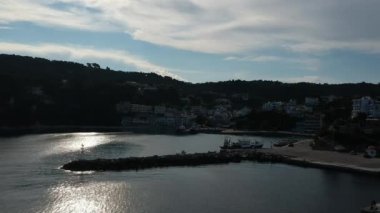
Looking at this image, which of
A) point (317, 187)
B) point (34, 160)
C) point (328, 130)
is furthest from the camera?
point (328, 130)

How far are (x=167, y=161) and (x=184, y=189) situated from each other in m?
11.4

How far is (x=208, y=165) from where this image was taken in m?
46.7

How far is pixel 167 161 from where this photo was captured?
45.6 m

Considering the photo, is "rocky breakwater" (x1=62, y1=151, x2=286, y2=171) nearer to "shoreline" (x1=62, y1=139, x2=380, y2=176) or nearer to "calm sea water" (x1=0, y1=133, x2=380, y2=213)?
"shoreline" (x1=62, y1=139, x2=380, y2=176)

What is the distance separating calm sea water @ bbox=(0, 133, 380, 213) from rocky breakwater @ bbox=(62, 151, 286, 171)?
1513mm

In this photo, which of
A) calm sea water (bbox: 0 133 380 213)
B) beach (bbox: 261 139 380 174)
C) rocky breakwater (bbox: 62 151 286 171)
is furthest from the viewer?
beach (bbox: 261 139 380 174)

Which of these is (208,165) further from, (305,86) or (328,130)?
(305,86)

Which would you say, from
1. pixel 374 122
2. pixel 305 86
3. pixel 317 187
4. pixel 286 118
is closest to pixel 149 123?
pixel 286 118

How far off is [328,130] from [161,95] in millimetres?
88152

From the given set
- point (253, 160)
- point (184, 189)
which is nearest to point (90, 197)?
point (184, 189)

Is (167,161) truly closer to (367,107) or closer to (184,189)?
(184,189)

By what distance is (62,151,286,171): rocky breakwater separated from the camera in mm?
41844

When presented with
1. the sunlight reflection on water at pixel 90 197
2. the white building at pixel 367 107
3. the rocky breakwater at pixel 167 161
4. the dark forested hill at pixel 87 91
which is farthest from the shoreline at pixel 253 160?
the dark forested hill at pixel 87 91

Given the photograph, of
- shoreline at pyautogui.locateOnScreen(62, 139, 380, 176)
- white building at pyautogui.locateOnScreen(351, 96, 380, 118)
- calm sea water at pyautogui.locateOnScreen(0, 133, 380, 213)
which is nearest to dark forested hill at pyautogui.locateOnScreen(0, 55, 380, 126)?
white building at pyautogui.locateOnScreen(351, 96, 380, 118)
